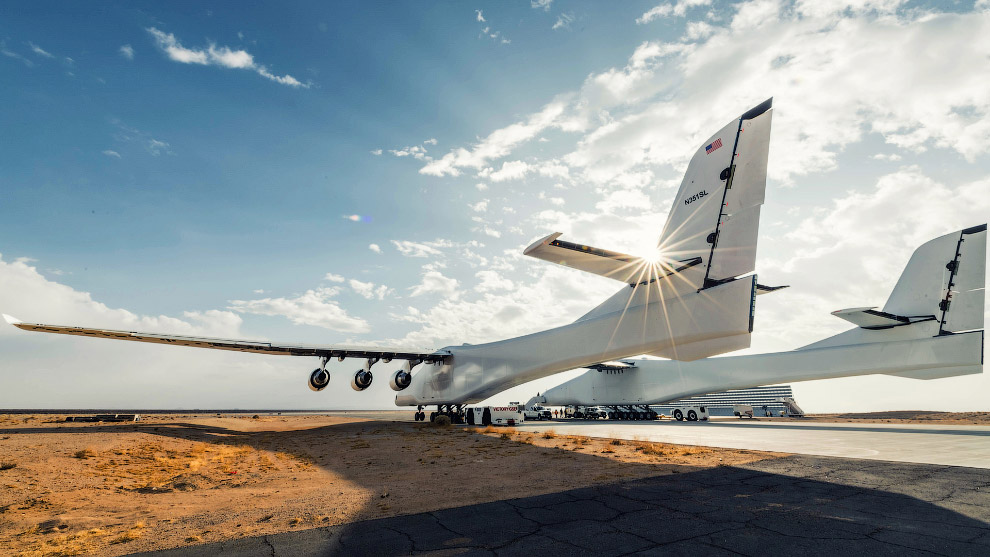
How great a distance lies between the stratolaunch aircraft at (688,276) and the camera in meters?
10.6

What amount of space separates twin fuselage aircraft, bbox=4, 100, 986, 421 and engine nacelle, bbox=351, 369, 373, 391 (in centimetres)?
5

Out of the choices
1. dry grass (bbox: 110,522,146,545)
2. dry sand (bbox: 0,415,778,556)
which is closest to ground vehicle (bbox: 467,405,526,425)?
dry sand (bbox: 0,415,778,556)

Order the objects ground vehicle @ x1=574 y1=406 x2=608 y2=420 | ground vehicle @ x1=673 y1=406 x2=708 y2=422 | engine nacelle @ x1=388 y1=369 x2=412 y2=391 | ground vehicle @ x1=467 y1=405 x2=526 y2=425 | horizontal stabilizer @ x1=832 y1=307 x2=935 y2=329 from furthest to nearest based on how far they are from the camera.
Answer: ground vehicle @ x1=574 y1=406 x2=608 y2=420, ground vehicle @ x1=673 y1=406 x2=708 y2=422, engine nacelle @ x1=388 y1=369 x2=412 y2=391, ground vehicle @ x1=467 y1=405 x2=526 y2=425, horizontal stabilizer @ x1=832 y1=307 x2=935 y2=329

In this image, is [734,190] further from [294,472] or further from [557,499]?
[294,472]

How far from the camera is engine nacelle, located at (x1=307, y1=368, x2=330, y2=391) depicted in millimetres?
19656

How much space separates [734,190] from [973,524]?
801 cm

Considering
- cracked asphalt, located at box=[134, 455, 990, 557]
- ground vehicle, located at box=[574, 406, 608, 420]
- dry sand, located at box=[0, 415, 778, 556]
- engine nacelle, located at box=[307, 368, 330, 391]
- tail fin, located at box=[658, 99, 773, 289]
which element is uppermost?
tail fin, located at box=[658, 99, 773, 289]

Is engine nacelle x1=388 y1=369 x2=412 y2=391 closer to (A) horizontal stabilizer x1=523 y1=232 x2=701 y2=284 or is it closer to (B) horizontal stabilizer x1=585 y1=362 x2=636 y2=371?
(A) horizontal stabilizer x1=523 y1=232 x2=701 y2=284

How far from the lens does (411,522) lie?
4.87m

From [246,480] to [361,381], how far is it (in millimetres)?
13297

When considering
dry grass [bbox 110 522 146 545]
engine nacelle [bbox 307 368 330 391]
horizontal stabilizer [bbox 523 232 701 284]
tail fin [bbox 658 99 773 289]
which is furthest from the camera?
engine nacelle [bbox 307 368 330 391]

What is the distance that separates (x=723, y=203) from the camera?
11.1 m

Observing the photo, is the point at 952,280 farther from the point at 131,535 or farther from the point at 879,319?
the point at 131,535

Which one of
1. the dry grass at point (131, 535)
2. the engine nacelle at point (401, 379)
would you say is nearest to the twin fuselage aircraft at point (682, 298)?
the engine nacelle at point (401, 379)
